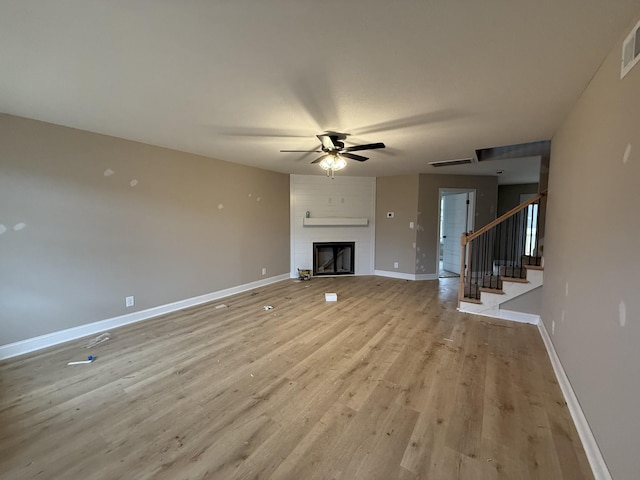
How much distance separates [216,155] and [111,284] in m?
2.31

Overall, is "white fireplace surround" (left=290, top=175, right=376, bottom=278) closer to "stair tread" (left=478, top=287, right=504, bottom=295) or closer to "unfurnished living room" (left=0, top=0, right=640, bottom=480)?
"unfurnished living room" (left=0, top=0, right=640, bottom=480)

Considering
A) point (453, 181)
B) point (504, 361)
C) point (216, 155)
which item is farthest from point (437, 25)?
point (453, 181)

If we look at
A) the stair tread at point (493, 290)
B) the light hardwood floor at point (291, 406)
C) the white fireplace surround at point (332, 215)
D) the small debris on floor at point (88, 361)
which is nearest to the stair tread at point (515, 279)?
the stair tread at point (493, 290)

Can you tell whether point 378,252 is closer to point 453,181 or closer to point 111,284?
point 453,181

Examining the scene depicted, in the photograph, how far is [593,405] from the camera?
63.1 inches

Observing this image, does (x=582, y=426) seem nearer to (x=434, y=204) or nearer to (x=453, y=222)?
(x=434, y=204)

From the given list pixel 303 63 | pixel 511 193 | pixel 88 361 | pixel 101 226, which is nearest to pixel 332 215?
pixel 101 226

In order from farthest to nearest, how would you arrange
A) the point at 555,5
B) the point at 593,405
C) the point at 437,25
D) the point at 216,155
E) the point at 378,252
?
the point at 378,252 < the point at 216,155 < the point at 593,405 < the point at 437,25 < the point at 555,5

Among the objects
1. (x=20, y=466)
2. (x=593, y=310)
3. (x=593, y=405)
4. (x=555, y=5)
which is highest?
(x=555, y=5)

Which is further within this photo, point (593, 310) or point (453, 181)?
point (453, 181)

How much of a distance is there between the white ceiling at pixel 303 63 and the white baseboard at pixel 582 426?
228cm

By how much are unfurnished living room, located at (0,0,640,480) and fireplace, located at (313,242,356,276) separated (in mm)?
1966

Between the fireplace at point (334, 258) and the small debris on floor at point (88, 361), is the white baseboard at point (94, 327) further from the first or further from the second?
the fireplace at point (334, 258)

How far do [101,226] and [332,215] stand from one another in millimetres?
4245
